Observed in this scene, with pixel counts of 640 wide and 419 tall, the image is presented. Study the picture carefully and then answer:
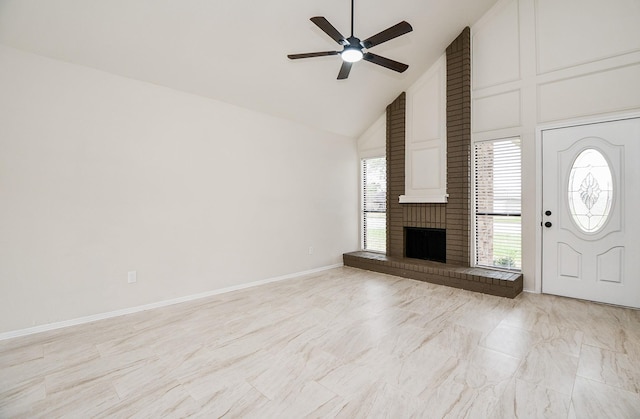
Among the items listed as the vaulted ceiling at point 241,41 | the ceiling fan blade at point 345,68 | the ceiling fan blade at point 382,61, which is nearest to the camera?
the vaulted ceiling at point 241,41

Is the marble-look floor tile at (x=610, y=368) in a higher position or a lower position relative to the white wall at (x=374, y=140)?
lower

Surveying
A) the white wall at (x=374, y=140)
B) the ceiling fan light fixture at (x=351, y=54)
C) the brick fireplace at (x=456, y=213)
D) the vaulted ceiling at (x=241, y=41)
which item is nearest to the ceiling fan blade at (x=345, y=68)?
the ceiling fan light fixture at (x=351, y=54)

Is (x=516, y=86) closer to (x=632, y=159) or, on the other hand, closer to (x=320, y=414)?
(x=632, y=159)

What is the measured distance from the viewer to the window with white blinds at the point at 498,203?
4129 mm

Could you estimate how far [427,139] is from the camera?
499 centimetres

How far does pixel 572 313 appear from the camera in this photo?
319 cm

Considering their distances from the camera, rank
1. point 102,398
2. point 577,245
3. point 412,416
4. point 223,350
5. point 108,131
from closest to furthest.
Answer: point 412,416 → point 102,398 → point 223,350 → point 108,131 → point 577,245

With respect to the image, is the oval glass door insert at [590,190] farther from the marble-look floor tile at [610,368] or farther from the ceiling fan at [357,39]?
the ceiling fan at [357,39]

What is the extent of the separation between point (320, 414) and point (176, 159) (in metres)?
3.24

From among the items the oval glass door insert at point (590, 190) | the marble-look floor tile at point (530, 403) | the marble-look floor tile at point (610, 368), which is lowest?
the marble-look floor tile at point (530, 403)

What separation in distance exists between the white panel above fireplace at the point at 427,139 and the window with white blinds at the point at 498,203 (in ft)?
1.82

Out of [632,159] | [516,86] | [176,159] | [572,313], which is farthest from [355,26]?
[572,313]

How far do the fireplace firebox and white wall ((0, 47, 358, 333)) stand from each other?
2164 millimetres

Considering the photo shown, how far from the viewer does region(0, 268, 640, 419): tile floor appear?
1763 millimetres
